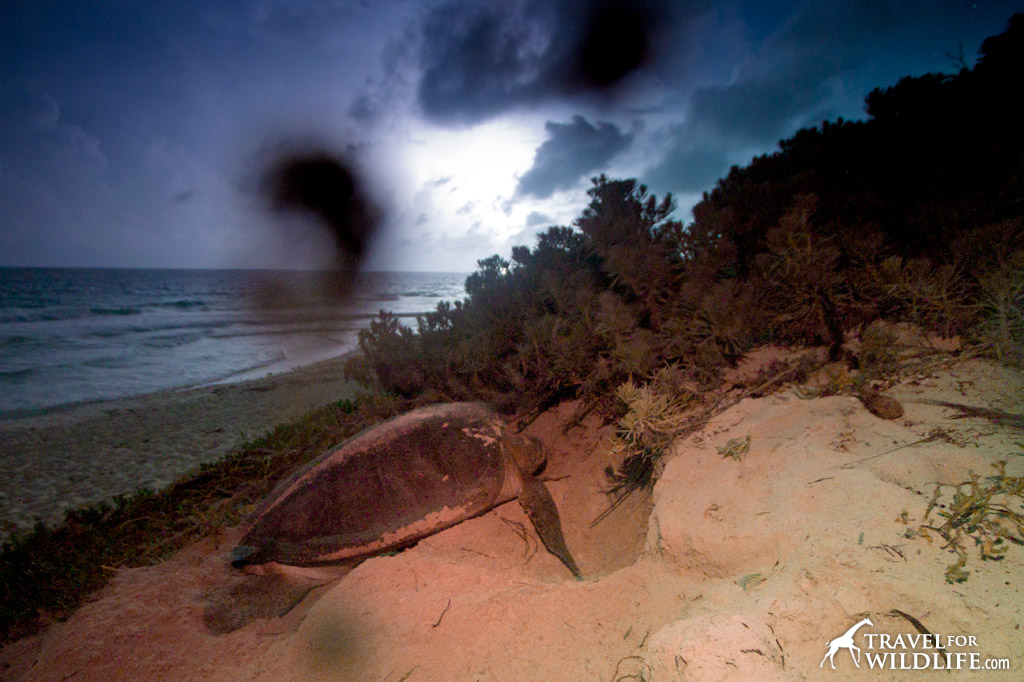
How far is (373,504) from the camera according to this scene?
2807mm

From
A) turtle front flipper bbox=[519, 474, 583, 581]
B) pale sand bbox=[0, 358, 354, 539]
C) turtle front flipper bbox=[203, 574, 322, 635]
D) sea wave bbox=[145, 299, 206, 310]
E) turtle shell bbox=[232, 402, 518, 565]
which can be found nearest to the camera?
turtle front flipper bbox=[203, 574, 322, 635]

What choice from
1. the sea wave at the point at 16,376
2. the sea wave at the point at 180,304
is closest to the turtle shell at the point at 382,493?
the sea wave at the point at 16,376

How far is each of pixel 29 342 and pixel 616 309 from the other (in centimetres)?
1996

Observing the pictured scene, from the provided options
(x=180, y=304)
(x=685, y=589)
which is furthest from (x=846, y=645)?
(x=180, y=304)

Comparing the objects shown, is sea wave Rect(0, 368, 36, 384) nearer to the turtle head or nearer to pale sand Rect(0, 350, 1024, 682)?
pale sand Rect(0, 350, 1024, 682)

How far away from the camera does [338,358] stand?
37.4ft

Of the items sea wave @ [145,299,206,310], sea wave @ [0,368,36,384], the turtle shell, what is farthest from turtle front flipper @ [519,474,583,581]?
sea wave @ [145,299,206,310]

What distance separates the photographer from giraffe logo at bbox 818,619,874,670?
110 cm

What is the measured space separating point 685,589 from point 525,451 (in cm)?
174

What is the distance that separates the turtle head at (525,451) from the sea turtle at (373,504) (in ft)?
0.07

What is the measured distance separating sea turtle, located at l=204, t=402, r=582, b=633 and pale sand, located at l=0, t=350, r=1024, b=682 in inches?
5.4

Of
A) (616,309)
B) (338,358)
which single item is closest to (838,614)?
(616,309)

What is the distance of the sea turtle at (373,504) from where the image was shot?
2.64 metres

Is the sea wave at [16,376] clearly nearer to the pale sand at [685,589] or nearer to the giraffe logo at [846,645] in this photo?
the pale sand at [685,589]
